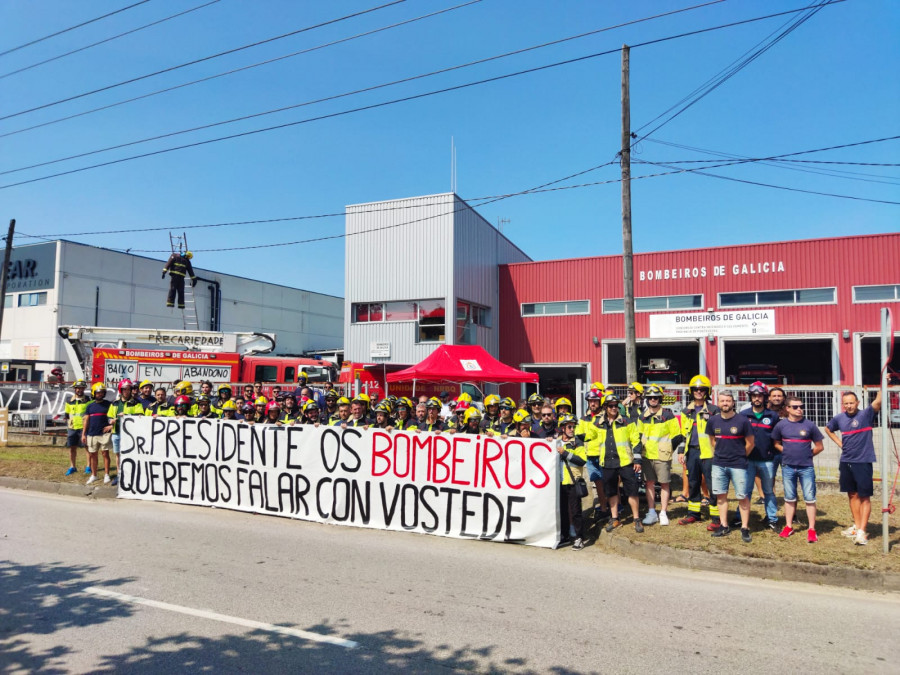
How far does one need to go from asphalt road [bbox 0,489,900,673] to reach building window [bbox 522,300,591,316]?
18.6 metres

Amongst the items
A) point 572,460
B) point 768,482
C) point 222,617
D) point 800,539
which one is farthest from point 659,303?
point 222,617

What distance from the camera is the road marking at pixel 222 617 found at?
14.9ft

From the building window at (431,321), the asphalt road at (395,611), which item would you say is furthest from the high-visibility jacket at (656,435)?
the building window at (431,321)

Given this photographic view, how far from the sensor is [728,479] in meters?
7.59

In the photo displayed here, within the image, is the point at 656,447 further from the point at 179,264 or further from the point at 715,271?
the point at 179,264

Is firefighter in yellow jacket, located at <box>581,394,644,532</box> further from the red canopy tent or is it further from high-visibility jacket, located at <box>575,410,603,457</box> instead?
the red canopy tent

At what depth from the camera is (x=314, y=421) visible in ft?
32.0

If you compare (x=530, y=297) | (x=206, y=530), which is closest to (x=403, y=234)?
(x=530, y=297)

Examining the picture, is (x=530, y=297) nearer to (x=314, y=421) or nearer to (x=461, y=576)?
(x=314, y=421)

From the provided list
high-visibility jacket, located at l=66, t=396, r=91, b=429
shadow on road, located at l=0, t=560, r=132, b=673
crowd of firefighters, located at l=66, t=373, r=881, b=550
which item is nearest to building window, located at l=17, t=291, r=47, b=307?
high-visibility jacket, located at l=66, t=396, r=91, b=429

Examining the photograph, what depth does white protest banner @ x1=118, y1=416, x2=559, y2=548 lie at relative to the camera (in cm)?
783

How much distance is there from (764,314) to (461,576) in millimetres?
20218

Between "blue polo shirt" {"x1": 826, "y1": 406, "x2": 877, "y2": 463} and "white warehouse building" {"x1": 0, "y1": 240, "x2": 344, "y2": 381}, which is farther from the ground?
"white warehouse building" {"x1": 0, "y1": 240, "x2": 344, "y2": 381}

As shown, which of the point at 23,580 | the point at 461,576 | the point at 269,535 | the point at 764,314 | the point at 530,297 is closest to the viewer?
the point at 23,580
